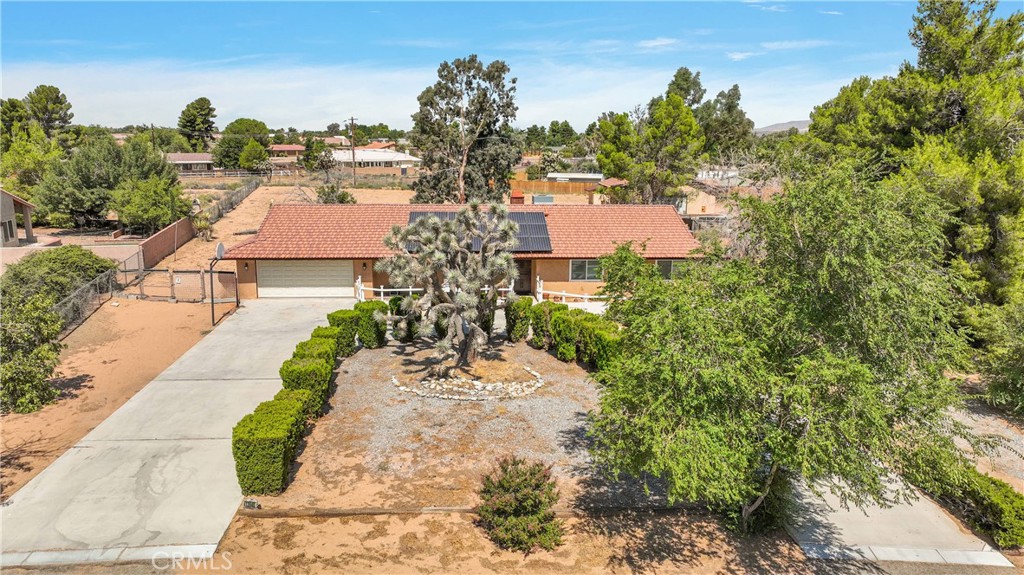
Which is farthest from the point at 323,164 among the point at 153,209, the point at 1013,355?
the point at 1013,355

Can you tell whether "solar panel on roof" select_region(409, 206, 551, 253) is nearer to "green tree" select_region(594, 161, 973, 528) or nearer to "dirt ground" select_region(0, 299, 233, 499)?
"dirt ground" select_region(0, 299, 233, 499)

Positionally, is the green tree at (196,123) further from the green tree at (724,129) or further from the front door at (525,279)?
the front door at (525,279)

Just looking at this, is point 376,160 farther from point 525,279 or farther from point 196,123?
point 525,279

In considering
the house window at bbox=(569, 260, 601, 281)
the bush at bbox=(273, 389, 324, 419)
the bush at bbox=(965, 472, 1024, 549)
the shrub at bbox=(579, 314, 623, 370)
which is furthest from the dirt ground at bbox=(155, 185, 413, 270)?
the bush at bbox=(965, 472, 1024, 549)

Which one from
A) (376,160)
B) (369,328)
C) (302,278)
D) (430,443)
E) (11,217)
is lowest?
(430,443)

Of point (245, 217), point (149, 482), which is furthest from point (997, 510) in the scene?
point (245, 217)

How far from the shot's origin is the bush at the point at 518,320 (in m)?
21.3

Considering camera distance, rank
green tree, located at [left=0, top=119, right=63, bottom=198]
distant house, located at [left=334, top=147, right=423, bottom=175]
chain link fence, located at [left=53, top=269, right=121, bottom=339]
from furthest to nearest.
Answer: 1. distant house, located at [left=334, top=147, right=423, bottom=175]
2. green tree, located at [left=0, top=119, right=63, bottom=198]
3. chain link fence, located at [left=53, top=269, right=121, bottom=339]

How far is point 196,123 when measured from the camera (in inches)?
4151

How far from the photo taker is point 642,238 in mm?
28719

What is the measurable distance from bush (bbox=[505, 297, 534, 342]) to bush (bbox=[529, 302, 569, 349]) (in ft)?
0.72

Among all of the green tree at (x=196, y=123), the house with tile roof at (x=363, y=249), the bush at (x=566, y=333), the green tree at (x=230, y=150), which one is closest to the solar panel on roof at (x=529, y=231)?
the house with tile roof at (x=363, y=249)

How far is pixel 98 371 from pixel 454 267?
11.0 meters

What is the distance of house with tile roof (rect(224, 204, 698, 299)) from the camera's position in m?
26.8
